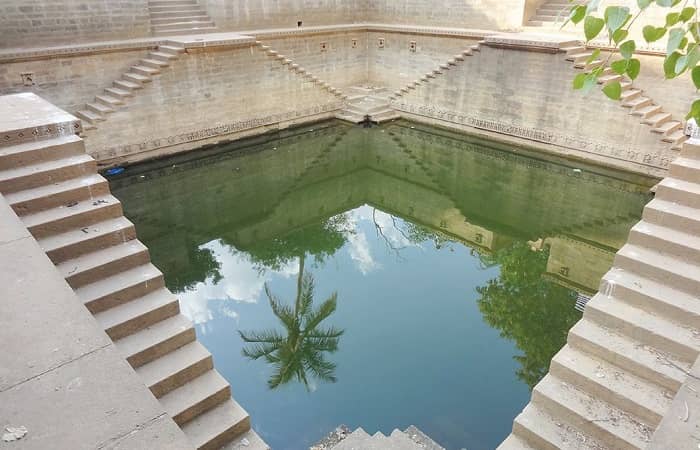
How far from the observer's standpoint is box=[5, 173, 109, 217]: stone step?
4.71 m

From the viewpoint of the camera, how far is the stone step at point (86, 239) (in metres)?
4.56

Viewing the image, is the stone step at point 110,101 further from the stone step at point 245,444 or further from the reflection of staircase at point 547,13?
the reflection of staircase at point 547,13

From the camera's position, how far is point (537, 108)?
42.4ft

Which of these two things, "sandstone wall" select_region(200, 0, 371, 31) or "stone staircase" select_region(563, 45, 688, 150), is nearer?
"stone staircase" select_region(563, 45, 688, 150)

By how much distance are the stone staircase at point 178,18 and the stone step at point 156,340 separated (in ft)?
38.1

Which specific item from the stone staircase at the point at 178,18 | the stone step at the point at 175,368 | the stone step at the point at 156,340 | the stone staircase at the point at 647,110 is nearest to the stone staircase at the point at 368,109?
the stone staircase at the point at 178,18

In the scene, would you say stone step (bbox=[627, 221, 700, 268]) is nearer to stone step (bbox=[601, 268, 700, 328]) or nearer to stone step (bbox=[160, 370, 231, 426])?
stone step (bbox=[601, 268, 700, 328])

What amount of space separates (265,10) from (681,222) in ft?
46.8

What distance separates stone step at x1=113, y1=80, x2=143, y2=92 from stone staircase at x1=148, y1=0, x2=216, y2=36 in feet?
8.29

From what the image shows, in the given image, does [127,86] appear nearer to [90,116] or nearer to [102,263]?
[90,116]

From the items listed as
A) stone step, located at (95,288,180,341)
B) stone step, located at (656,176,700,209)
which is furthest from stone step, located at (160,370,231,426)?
stone step, located at (656,176,700,209)

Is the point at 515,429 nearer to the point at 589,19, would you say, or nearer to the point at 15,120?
the point at 589,19

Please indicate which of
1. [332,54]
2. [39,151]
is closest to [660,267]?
[39,151]

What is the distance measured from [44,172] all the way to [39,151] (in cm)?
29
